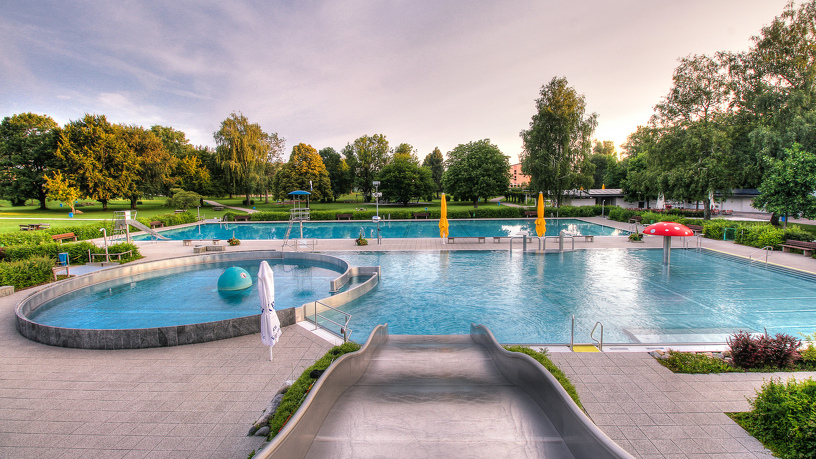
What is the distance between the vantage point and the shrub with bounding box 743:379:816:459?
3.87m

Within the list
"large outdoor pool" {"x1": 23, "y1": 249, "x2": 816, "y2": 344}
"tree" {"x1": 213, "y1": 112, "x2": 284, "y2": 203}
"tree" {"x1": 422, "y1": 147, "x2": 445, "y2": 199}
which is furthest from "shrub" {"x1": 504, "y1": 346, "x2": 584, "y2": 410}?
"tree" {"x1": 422, "y1": 147, "x2": 445, "y2": 199}

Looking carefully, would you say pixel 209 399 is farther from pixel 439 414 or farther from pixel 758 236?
pixel 758 236

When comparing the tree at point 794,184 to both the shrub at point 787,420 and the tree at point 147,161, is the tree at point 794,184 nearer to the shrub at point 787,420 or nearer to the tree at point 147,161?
the shrub at point 787,420

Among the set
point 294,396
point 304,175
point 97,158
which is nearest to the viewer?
point 294,396

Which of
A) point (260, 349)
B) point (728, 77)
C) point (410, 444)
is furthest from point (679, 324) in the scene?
point (728, 77)

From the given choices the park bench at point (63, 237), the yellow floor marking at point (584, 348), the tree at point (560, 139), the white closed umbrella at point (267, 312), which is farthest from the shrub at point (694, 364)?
the tree at point (560, 139)

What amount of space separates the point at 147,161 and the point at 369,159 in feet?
107

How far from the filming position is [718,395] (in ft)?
18.0

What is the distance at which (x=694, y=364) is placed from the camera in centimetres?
630

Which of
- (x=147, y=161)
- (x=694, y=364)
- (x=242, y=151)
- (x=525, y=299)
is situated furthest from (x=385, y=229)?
(x=147, y=161)

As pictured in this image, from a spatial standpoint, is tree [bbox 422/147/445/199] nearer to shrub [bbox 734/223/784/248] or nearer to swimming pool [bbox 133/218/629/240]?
swimming pool [bbox 133/218/629/240]

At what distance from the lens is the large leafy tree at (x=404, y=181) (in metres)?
54.9

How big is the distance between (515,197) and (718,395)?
61.9 m

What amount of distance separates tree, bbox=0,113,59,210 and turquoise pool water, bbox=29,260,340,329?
1469 inches
